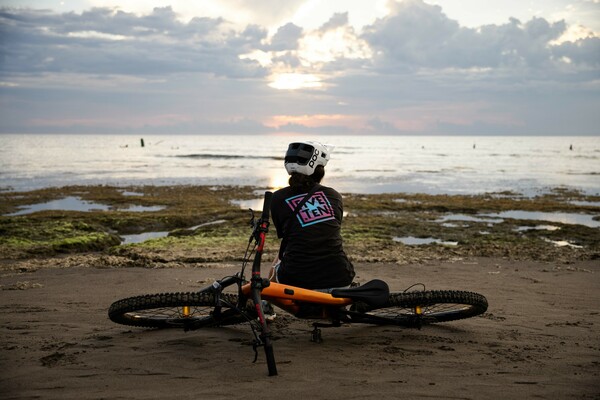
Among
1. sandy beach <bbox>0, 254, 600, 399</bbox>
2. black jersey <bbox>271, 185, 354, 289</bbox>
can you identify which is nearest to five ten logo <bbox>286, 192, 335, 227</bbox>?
black jersey <bbox>271, 185, 354, 289</bbox>

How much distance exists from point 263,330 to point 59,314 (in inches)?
133

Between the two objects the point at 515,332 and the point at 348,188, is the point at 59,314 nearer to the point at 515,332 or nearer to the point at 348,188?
the point at 515,332

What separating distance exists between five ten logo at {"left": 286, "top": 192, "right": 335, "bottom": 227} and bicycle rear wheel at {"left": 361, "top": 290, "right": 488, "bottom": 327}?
44.0 inches

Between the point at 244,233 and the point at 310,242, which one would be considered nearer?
the point at 310,242

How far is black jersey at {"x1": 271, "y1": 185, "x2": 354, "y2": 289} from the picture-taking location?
530cm

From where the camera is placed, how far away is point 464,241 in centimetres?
1436

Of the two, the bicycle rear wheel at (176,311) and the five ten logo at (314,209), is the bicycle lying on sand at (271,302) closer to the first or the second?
the bicycle rear wheel at (176,311)

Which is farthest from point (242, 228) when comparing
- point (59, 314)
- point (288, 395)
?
point (288, 395)

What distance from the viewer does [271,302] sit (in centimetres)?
527

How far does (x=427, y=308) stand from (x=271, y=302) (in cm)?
198

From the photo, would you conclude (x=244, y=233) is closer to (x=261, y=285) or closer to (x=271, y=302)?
(x=271, y=302)

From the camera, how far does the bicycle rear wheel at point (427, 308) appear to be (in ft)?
18.6

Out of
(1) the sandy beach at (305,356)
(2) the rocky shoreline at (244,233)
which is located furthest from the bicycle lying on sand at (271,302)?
(2) the rocky shoreline at (244,233)

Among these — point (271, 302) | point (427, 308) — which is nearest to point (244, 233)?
point (427, 308)
